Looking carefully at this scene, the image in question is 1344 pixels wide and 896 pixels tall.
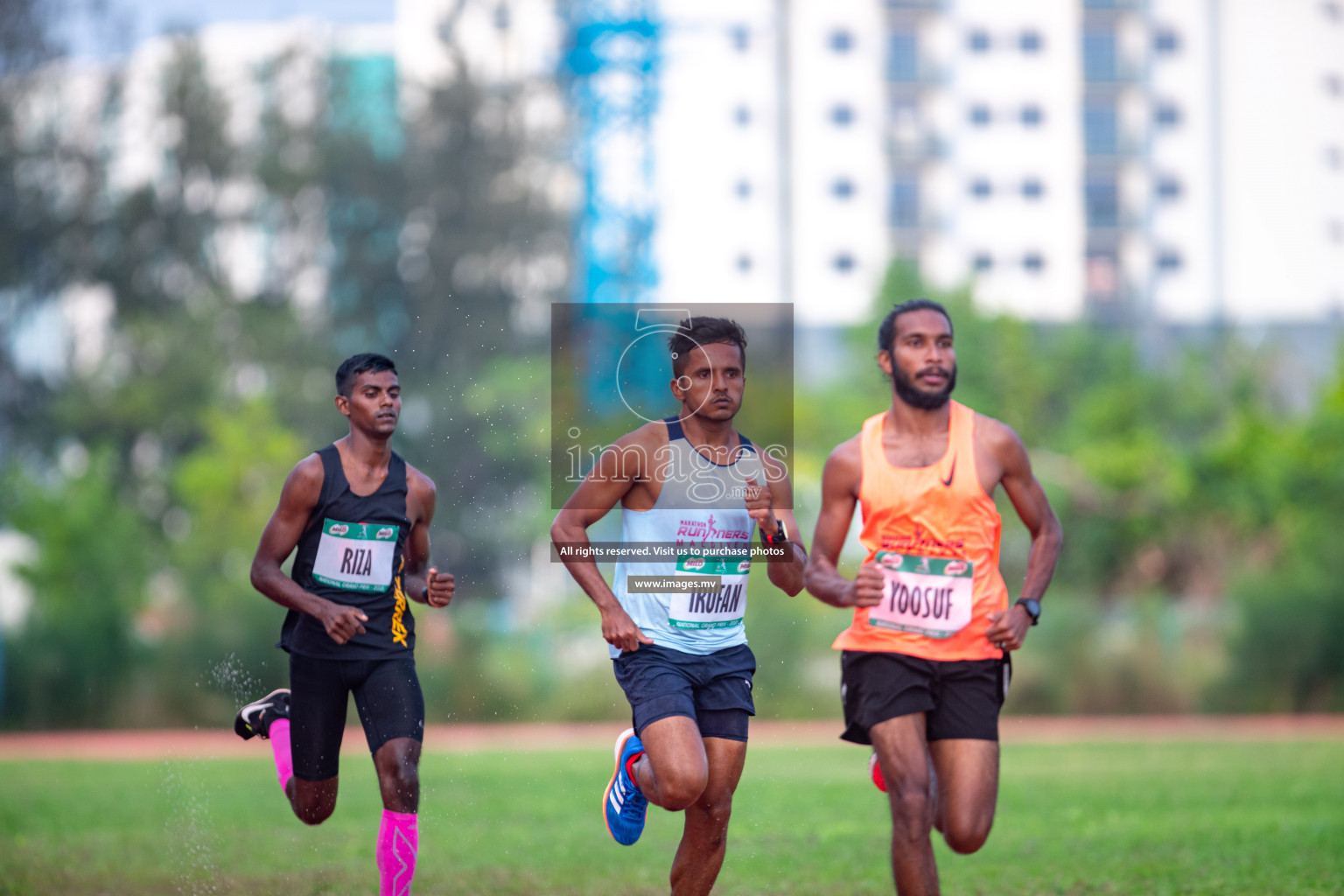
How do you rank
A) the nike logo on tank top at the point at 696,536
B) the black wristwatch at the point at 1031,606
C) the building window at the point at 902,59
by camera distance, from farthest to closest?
the building window at the point at 902,59 → the nike logo on tank top at the point at 696,536 → the black wristwatch at the point at 1031,606

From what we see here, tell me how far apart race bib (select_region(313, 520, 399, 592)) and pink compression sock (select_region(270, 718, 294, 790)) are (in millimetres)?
1008

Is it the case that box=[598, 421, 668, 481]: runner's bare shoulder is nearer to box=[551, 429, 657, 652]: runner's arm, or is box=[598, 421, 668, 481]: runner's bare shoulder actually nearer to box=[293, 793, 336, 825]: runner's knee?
box=[551, 429, 657, 652]: runner's arm

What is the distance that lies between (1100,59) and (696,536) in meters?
71.4

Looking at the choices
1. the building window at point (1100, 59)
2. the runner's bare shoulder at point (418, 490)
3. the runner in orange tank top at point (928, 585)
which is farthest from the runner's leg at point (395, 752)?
the building window at point (1100, 59)

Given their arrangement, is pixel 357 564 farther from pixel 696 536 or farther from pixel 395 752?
pixel 696 536

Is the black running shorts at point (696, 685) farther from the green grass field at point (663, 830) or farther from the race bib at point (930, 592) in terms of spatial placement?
the green grass field at point (663, 830)

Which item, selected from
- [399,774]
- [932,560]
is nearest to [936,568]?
[932,560]

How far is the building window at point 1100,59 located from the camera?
72125mm

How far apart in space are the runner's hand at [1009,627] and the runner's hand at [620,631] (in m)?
1.50

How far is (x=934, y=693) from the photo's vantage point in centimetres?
598

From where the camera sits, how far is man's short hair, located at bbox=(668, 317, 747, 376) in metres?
6.60

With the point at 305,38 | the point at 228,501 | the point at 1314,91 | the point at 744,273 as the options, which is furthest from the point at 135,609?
the point at 1314,91

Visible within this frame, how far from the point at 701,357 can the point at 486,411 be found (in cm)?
3726

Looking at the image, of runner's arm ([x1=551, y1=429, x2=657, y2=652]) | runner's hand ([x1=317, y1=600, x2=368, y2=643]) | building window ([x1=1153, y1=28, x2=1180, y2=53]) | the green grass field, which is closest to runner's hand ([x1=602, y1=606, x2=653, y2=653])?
runner's arm ([x1=551, y1=429, x2=657, y2=652])
